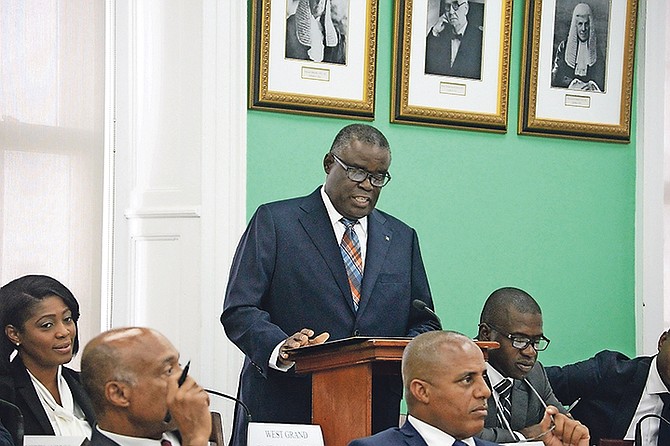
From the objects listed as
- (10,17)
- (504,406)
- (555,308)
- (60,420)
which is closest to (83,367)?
(60,420)

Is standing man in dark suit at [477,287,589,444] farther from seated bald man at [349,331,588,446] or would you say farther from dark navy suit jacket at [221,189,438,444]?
seated bald man at [349,331,588,446]

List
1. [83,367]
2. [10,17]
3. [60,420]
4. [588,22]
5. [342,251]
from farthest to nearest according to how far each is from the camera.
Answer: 1. [588,22]
2. [10,17]
3. [342,251]
4. [60,420]
5. [83,367]

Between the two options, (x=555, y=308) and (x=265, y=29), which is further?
(x=555, y=308)

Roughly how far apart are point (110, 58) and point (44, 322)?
1.71 meters

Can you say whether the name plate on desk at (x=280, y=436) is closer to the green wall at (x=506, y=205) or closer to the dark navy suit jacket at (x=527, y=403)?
the dark navy suit jacket at (x=527, y=403)

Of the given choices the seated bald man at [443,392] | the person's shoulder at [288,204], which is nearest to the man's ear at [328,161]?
the person's shoulder at [288,204]

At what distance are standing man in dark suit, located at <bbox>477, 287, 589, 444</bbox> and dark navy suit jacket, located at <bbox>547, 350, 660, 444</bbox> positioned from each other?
23.7 inches

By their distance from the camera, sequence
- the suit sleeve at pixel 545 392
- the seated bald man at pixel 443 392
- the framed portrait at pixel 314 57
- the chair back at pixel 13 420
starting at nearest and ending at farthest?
the seated bald man at pixel 443 392 → the chair back at pixel 13 420 → the suit sleeve at pixel 545 392 → the framed portrait at pixel 314 57

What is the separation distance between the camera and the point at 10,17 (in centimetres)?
557

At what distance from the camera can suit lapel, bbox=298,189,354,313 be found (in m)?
4.64

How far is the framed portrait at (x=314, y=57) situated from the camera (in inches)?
227

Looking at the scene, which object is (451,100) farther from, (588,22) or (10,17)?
(10,17)

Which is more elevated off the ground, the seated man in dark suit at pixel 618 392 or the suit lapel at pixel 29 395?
the suit lapel at pixel 29 395

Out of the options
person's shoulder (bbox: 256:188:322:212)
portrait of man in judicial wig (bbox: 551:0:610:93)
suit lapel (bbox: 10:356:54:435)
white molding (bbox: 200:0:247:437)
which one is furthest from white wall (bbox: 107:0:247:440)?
portrait of man in judicial wig (bbox: 551:0:610:93)
